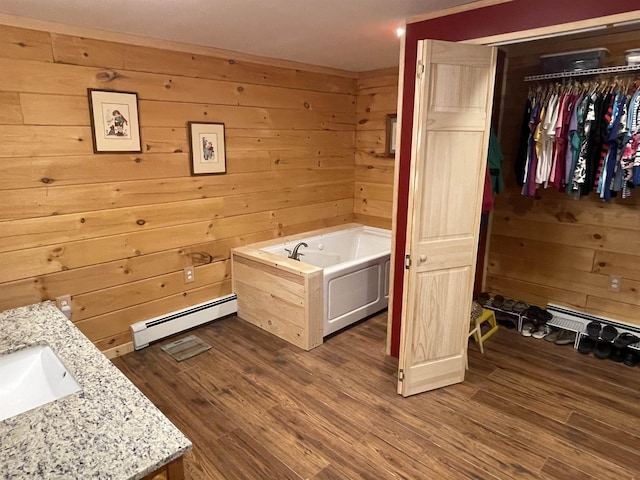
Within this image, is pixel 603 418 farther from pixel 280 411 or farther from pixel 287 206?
pixel 287 206

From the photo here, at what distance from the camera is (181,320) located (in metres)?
3.32

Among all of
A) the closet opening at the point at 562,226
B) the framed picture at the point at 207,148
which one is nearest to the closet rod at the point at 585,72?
the closet opening at the point at 562,226

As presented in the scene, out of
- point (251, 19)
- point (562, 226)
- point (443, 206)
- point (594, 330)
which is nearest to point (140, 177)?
point (251, 19)

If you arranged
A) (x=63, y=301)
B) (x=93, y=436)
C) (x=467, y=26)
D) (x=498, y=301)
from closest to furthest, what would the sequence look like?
→ (x=93, y=436) < (x=467, y=26) < (x=63, y=301) < (x=498, y=301)

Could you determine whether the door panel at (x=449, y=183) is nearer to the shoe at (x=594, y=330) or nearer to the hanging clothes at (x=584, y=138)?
the hanging clothes at (x=584, y=138)

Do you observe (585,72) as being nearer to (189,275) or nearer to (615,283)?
(615,283)

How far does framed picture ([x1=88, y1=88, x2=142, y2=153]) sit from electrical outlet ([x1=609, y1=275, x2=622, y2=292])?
366cm

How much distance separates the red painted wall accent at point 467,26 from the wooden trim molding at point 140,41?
1.50 meters

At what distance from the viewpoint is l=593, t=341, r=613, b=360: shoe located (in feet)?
9.86

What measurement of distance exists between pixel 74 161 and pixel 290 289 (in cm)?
169

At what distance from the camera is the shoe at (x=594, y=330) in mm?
3088

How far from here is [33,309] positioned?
2242 millimetres

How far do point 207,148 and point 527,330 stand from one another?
9.87 ft

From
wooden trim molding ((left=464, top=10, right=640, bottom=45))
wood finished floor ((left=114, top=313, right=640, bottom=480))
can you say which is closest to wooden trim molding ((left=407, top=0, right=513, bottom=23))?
wooden trim molding ((left=464, top=10, right=640, bottom=45))
